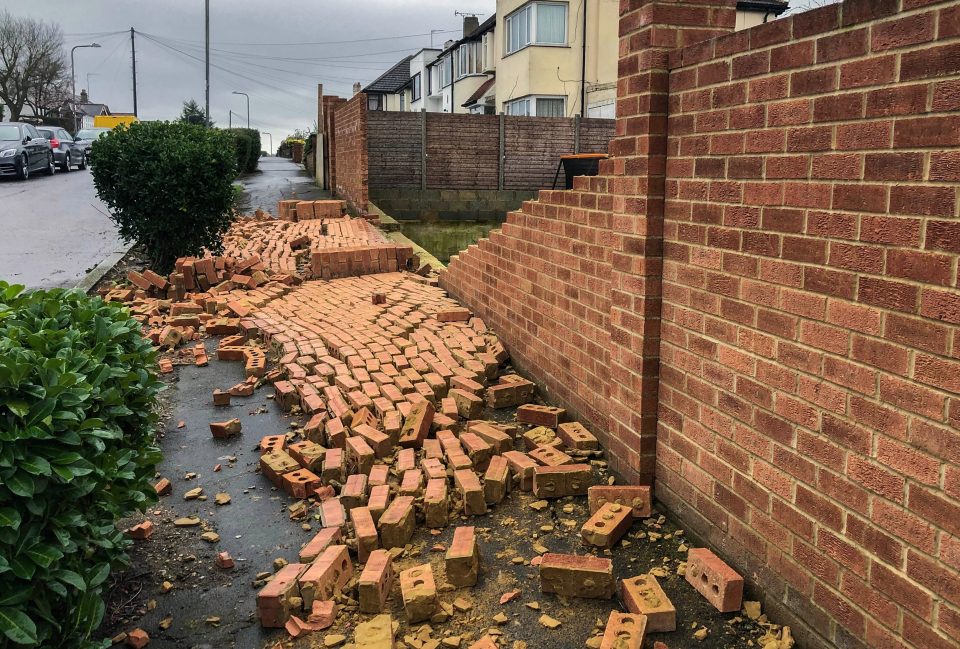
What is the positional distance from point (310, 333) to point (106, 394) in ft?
14.7

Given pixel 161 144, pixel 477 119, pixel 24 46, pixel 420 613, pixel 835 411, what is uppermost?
pixel 24 46

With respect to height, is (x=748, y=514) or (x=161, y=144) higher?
(x=161, y=144)

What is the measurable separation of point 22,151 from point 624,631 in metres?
28.8

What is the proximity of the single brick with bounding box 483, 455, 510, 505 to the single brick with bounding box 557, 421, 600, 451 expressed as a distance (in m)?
0.58

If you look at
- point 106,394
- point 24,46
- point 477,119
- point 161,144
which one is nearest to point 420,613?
point 106,394

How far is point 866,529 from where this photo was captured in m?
2.67

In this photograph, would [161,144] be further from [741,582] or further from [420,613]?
[741,582]

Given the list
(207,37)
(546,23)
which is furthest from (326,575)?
(207,37)

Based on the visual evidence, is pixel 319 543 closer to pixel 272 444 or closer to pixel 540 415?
pixel 272 444

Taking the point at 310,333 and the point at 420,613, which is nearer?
the point at 420,613

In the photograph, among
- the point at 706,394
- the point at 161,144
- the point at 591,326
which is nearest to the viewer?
the point at 706,394

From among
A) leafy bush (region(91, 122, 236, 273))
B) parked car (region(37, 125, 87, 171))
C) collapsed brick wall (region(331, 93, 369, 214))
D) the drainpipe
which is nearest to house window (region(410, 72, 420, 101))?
parked car (region(37, 125, 87, 171))

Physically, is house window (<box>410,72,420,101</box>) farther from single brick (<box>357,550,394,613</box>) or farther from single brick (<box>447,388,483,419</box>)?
single brick (<box>357,550,394,613</box>)

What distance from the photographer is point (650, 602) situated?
321 cm
